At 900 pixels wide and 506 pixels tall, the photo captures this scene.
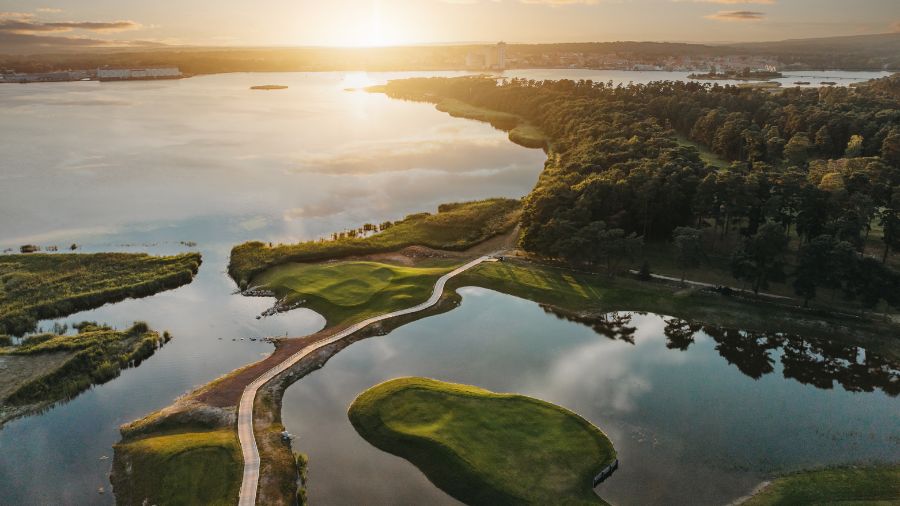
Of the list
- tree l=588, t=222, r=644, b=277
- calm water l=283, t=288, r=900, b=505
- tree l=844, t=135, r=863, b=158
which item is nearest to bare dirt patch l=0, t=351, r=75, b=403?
calm water l=283, t=288, r=900, b=505

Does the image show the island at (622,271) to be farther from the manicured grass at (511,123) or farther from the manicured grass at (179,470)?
the manicured grass at (511,123)

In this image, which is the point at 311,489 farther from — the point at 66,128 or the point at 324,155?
the point at 66,128

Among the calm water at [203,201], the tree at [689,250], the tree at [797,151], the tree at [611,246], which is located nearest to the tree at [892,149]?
the tree at [797,151]

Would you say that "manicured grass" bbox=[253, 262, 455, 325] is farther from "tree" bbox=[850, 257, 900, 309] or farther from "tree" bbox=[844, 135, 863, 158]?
"tree" bbox=[844, 135, 863, 158]

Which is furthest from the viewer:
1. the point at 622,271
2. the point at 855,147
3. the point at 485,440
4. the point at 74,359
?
the point at 855,147

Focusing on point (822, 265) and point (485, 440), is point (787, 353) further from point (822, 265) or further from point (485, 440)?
point (485, 440)

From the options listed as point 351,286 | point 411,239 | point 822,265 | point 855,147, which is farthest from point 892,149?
point 351,286

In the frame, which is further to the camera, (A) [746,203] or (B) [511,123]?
(B) [511,123]
